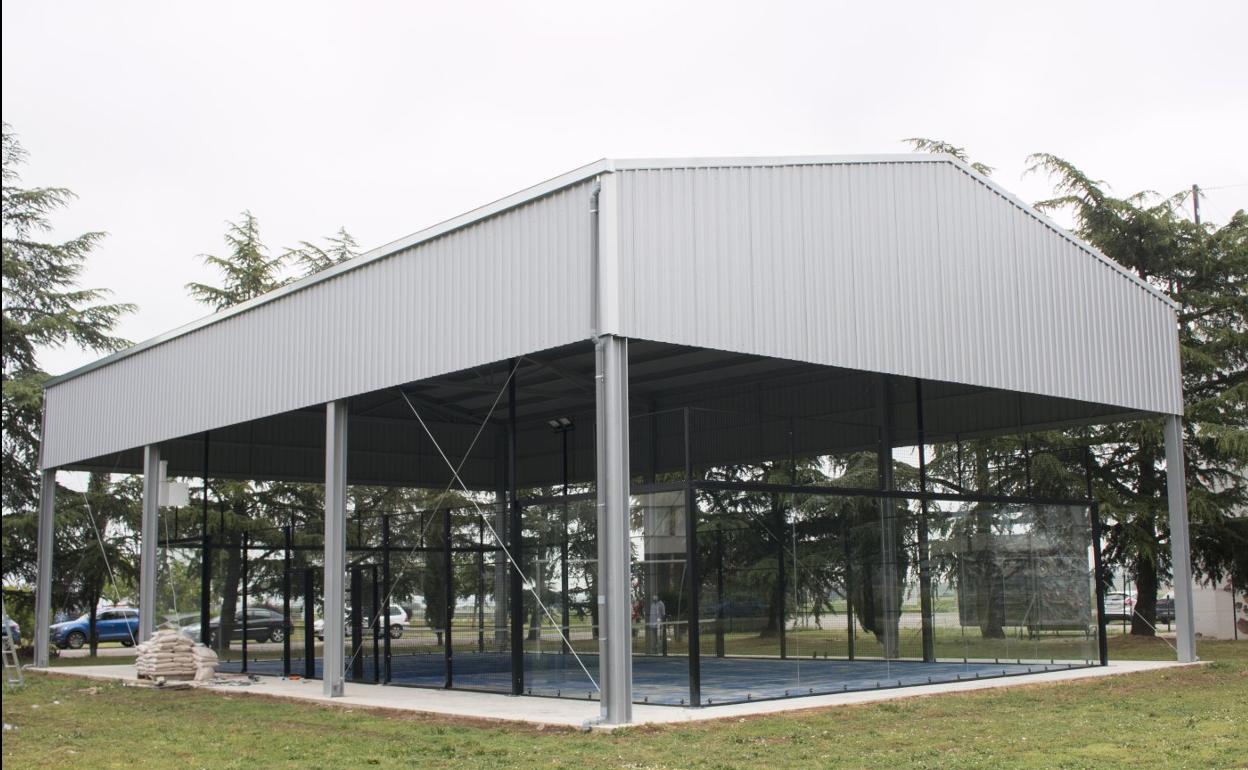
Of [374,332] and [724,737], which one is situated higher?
[374,332]

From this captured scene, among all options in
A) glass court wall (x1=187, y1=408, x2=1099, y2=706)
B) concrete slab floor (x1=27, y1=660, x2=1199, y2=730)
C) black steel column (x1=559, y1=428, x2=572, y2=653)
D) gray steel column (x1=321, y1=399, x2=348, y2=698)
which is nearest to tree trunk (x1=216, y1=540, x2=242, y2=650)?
glass court wall (x1=187, y1=408, x2=1099, y2=706)

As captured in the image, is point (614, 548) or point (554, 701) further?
point (554, 701)

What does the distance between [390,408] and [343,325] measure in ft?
25.9

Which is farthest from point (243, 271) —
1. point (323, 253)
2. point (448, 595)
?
point (448, 595)

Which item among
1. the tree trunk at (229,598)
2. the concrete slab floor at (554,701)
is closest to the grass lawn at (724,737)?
the concrete slab floor at (554,701)

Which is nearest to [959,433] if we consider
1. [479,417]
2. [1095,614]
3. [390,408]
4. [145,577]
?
[1095,614]

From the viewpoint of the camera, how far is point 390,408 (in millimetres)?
26734

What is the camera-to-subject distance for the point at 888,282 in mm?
17719

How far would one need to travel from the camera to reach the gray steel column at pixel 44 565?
26.7m

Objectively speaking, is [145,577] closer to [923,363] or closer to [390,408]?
[390,408]

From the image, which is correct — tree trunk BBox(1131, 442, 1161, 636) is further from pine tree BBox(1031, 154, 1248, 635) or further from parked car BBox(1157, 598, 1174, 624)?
parked car BBox(1157, 598, 1174, 624)

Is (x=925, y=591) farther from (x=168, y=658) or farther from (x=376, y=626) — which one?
(x=168, y=658)

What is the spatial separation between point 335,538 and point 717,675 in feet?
19.9

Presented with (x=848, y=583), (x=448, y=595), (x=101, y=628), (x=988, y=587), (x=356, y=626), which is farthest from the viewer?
(x=101, y=628)
